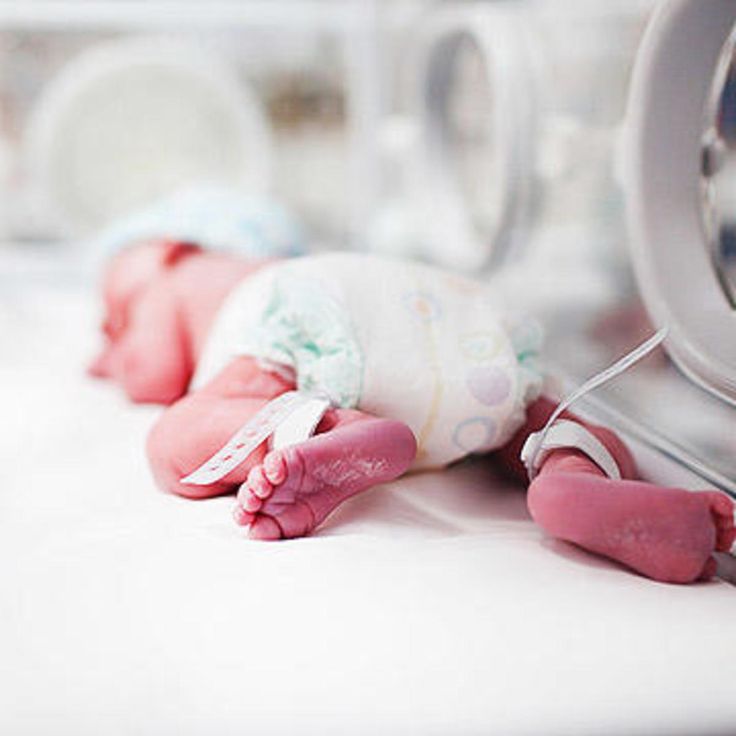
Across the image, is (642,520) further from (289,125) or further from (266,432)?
(289,125)

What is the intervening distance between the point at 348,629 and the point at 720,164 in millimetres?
620

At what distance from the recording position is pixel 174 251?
58.1 inches

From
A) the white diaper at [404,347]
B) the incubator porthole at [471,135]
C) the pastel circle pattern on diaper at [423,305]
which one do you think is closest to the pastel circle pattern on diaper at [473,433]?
the white diaper at [404,347]

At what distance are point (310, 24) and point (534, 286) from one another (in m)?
1.03

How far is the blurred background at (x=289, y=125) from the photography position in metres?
1.53

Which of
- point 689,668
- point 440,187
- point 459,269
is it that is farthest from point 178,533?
point 440,187

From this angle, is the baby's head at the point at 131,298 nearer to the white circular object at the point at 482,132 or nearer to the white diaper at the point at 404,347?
the white diaper at the point at 404,347

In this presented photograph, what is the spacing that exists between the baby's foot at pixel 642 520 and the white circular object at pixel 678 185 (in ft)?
0.63

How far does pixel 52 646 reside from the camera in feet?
2.21

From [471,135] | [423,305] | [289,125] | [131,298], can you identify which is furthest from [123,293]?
[289,125]

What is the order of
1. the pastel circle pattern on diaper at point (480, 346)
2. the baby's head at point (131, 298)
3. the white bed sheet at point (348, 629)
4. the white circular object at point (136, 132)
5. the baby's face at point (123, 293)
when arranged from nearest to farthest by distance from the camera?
the white bed sheet at point (348, 629)
the pastel circle pattern on diaper at point (480, 346)
the baby's head at point (131, 298)
the baby's face at point (123, 293)
the white circular object at point (136, 132)

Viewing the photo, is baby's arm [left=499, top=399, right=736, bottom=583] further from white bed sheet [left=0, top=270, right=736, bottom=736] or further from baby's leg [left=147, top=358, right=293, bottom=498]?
baby's leg [left=147, top=358, right=293, bottom=498]

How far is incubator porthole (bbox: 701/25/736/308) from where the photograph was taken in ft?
3.35

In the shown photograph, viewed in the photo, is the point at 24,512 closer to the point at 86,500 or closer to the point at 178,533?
the point at 86,500
